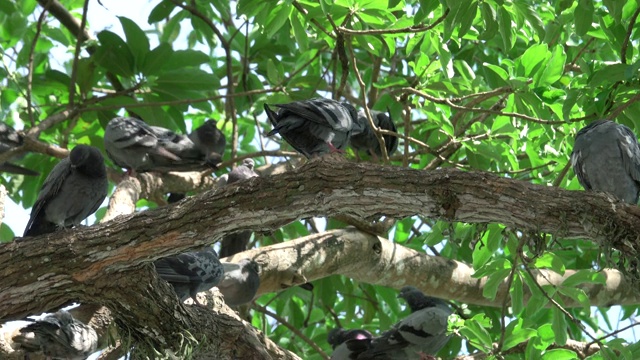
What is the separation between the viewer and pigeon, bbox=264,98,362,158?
5125mm

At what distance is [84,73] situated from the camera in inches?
267

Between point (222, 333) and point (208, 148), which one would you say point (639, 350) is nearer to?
point (222, 333)

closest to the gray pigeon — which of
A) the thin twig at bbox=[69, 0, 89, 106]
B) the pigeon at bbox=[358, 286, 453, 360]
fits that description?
the pigeon at bbox=[358, 286, 453, 360]

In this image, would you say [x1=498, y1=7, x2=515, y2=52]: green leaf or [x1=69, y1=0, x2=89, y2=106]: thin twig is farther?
[x1=69, y1=0, x2=89, y2=106]: thin twig

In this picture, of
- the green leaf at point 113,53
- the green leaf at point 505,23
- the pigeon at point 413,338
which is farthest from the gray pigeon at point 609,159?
the green leaf at point 113,53

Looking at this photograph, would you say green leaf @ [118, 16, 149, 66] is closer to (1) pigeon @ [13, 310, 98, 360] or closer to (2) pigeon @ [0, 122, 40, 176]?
(2) pigeon @ [0, 122, 40, 176]

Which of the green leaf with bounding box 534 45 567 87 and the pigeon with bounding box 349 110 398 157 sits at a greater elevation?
the pigeon with bounding box 349 110 398 157

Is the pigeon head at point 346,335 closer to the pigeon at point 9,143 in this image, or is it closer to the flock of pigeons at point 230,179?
the flock of pigeons at point 230,179

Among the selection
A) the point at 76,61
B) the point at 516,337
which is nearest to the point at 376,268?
the point at 516,337

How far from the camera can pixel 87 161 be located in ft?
17.4

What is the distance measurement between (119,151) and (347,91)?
2.52 meters

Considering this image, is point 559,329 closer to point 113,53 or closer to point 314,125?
point 314,125

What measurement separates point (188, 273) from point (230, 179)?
64.5 inches

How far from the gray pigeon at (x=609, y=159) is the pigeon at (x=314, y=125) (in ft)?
4.67
